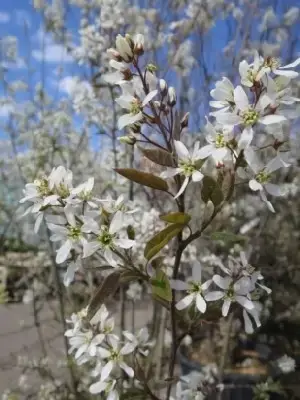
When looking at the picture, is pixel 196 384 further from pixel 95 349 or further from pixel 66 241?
pixel 66 241

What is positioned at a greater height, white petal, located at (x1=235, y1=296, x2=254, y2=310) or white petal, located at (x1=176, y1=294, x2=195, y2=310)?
white petal, located at (x1=235, y1=296, x2=254, y2=310)

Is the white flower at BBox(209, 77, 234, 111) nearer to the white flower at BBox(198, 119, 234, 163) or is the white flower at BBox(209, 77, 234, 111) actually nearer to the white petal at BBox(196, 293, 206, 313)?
the white flower at BBox(198, 119, 234, 163)

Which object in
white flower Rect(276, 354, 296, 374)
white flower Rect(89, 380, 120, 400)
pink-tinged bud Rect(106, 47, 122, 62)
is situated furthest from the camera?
white flower Rect(276, 354, 296, 374)

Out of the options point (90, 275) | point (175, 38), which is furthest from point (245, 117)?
point (175, 38)

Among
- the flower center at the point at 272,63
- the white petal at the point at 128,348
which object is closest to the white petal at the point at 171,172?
the flower center at the point at 272,63

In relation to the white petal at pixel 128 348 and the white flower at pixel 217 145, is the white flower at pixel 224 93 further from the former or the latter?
the white petal at pixel 128 348

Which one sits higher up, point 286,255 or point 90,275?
point 90,275

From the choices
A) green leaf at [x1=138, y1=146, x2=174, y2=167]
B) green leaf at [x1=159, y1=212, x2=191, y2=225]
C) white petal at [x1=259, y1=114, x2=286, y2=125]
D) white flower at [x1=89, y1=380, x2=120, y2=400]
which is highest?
white petal at [x1=259, y1=114, x2=286, y2=125]

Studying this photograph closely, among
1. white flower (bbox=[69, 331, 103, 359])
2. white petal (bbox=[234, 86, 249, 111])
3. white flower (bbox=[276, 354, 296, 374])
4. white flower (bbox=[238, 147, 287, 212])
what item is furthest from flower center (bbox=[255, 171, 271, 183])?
white flower (bbox=[276, 354, 296, 374])
